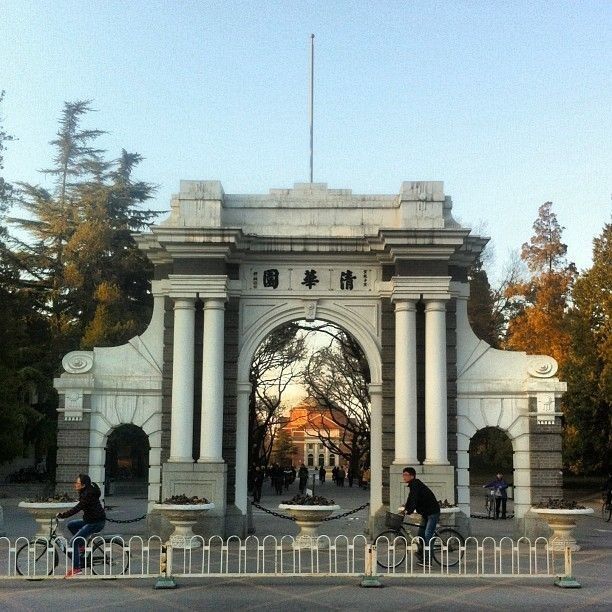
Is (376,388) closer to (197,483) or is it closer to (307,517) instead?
(307,517)

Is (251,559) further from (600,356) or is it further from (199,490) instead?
(600,356)

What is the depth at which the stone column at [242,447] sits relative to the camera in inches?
608

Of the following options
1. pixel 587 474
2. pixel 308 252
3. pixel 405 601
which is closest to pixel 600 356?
pixel 587 474

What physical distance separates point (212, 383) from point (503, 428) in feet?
17.5

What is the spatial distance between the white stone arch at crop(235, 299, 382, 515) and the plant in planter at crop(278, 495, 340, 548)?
2174mm

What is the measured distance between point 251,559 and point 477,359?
19.1 feet

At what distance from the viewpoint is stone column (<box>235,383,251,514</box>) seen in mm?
15438

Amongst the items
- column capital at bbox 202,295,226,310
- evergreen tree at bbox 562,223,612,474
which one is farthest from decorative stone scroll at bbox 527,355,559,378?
evergreen tree at bbox 562,223,612,474

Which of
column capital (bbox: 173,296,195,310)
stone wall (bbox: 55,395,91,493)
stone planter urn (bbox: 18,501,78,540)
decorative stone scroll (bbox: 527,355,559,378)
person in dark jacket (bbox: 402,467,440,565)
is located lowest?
stone planter urn (bbox: 18,501,78,540)

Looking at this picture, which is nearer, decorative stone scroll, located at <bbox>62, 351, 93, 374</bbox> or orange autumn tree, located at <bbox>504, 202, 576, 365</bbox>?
decorative stone scroll, located at <bbox>62, 351, 93, 374</bbox>

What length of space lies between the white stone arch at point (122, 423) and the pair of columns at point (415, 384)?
4.32 metres

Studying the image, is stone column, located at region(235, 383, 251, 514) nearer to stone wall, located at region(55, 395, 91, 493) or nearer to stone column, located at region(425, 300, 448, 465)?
stone wall, located at region(55, 395, 91, 493)

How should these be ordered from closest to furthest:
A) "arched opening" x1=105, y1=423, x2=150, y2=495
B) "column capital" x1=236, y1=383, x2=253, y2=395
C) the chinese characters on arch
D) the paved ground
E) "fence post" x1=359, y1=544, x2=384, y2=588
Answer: the paved ground
"fence post" x1=359, y1=544, x2=384, y2=588
"column capital" x1=236, y1=383, x2=253, y2=395
the chinese characters on arch
"arched opening" x1=105, y1=423, x2=150, y2=495

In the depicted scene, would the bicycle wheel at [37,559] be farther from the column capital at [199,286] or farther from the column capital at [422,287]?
the column capital at [422,287]
